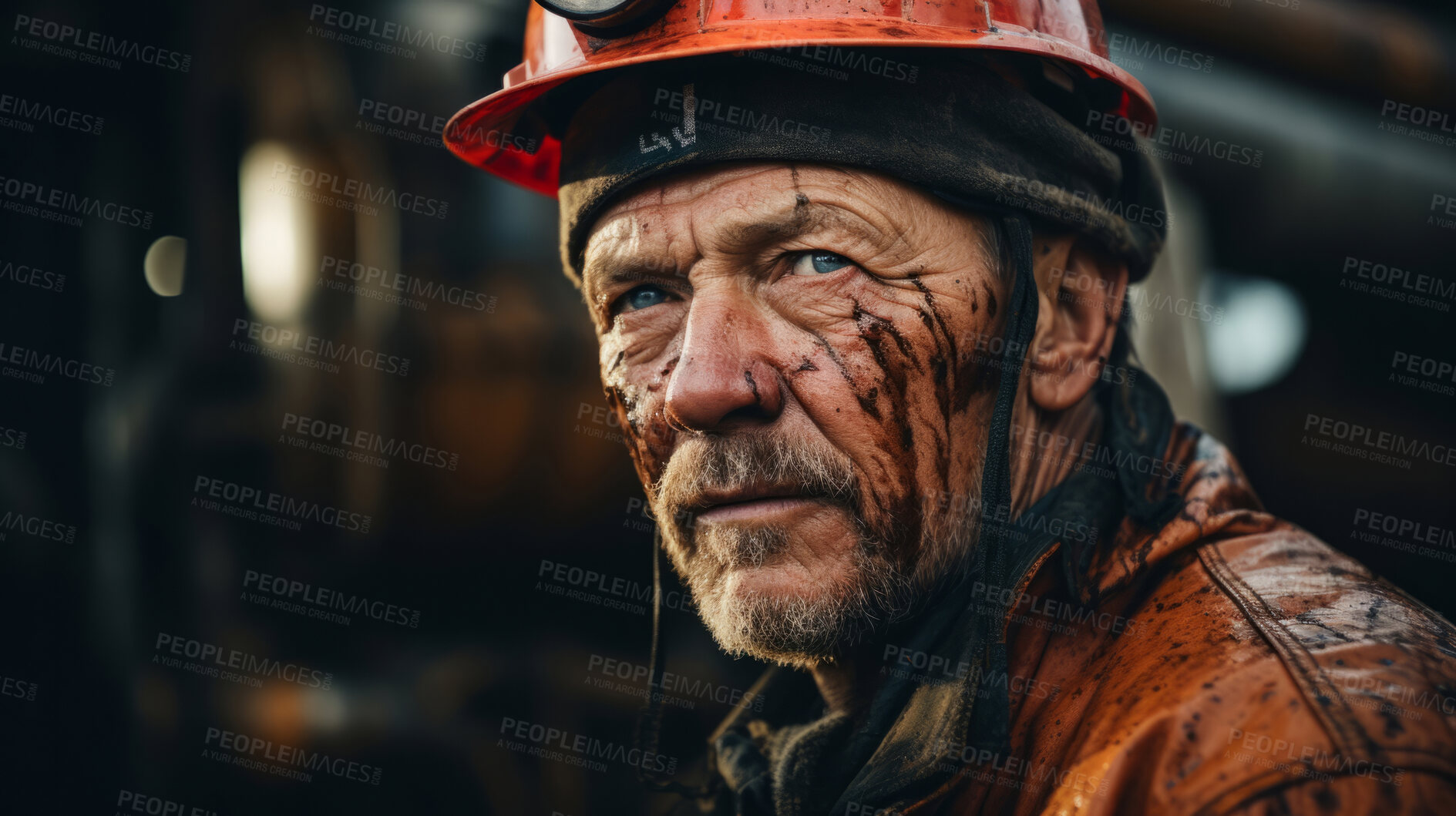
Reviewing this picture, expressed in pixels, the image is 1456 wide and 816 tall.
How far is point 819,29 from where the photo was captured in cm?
155

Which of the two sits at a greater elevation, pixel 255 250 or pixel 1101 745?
pixel 255 250

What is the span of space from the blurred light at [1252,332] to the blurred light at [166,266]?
494 cm

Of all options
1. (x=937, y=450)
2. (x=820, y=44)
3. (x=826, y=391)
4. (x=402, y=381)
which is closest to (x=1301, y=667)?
(x=937, y=450)

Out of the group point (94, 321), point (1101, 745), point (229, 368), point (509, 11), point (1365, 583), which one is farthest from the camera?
point (509, 11)

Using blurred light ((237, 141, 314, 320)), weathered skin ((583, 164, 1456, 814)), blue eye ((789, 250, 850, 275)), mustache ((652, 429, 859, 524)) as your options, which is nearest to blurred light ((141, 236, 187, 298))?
blurred light ((237, 141, 314, 320))

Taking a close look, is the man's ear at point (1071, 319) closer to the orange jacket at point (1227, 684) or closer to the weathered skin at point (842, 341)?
the weathered skin at point (842, 341)

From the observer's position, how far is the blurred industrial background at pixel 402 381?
3107 millimetres

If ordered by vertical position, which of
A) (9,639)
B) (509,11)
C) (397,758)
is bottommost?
(397,758)

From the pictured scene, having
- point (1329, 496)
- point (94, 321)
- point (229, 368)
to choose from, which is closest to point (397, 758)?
point (229, 368)

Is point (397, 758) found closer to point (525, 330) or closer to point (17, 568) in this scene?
point (17, 568)

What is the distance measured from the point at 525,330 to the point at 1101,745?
3601mm

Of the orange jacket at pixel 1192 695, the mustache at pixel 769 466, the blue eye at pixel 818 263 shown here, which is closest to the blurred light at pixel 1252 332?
the orange jacket at pixel 1192 695

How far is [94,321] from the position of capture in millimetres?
3293

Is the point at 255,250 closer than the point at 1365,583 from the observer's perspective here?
No
